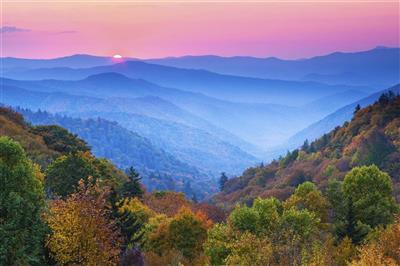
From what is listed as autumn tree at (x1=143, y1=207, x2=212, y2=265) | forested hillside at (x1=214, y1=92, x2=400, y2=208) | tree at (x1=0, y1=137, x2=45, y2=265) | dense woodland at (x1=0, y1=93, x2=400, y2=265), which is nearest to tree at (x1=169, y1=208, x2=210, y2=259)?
autumn tree at (x1=143, y1=207, x2=212, y2=265)

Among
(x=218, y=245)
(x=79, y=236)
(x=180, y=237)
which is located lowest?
(x=180, y=237)

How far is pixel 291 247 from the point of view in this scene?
3528 cm

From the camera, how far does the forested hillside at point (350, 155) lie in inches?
5236

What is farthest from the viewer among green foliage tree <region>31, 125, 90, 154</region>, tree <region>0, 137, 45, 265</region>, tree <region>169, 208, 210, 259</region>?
green foliage tree <region>31, 125, 90, 154</region>

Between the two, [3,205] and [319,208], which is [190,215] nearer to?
[319,208]

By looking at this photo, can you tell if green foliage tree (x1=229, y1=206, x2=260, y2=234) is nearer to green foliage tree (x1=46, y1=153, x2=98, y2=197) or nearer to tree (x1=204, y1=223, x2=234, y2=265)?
tree (x1=204, y1=223, x2=234, y2=265)

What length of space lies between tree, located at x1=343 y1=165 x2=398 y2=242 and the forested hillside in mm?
39462

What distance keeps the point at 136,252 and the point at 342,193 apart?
32.8m

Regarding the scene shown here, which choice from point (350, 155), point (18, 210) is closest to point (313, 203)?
point (18, 210)

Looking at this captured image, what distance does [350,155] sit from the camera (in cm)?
15300

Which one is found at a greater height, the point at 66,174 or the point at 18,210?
the point at 18,210

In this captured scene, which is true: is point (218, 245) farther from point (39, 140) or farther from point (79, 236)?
point (39, 140)

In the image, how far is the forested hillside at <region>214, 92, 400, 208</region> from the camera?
436ft

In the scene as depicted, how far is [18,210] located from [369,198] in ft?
131
